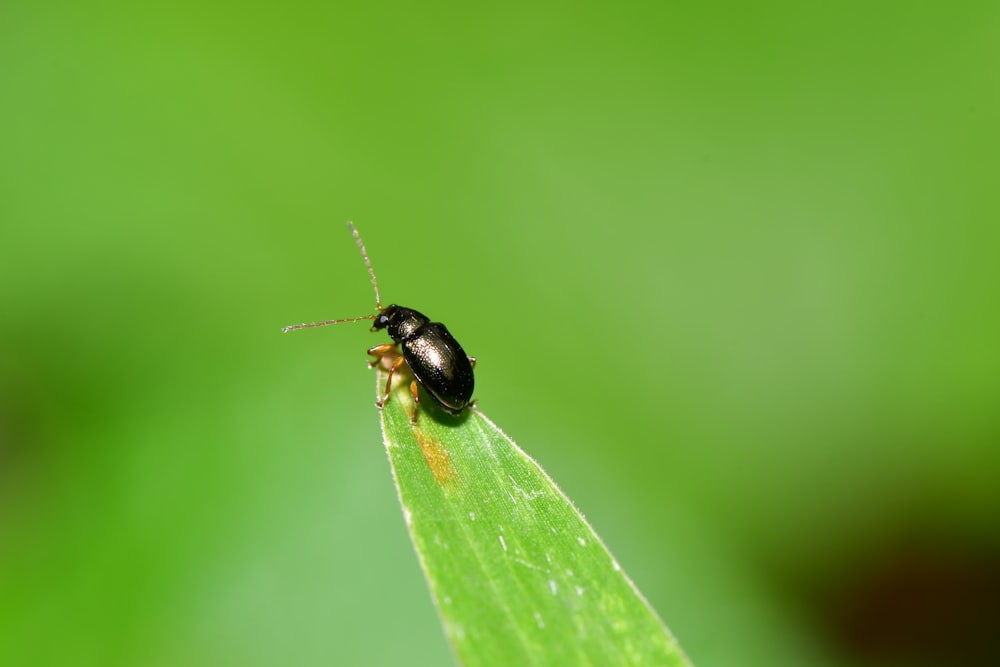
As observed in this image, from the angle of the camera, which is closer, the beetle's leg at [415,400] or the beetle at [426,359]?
the beetle's leg at [415,400]

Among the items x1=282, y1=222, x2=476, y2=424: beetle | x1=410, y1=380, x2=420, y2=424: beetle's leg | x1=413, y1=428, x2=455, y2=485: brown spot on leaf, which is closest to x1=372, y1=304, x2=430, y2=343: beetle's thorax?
x1=282, y1=222, x2=476, y2=424: beetle

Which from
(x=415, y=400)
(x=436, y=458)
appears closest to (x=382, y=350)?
(x=415, y=400)

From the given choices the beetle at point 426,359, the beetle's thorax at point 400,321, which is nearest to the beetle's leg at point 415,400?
the beetle at point 426,359

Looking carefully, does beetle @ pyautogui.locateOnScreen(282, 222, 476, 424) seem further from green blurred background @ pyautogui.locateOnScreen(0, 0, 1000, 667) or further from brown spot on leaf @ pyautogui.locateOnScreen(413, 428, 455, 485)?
green blurred background @ pyautogui.locateOnScreen(0, 0, 1000, 667)

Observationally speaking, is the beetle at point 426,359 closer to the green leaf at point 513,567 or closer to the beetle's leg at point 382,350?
the beetle's leg at point 382,350

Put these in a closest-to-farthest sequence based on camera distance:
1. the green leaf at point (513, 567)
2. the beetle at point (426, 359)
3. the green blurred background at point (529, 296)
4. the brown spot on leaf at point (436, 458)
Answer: the green leaf at point (513, 567) < the brown spot on leaf at point (436, 458) < the beetle at point (426, 359) < the green blurred background at point (529, 296)

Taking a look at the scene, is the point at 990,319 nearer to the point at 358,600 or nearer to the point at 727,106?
the point at 727,106

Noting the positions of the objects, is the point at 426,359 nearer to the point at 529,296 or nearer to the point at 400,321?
the point at 400,321
